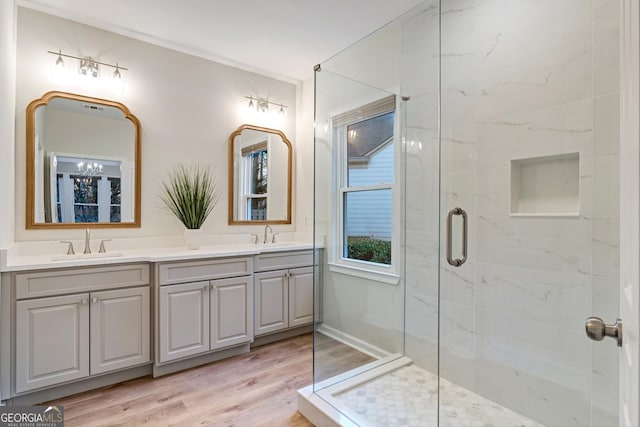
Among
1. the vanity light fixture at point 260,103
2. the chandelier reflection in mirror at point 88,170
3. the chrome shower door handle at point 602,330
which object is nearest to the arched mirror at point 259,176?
the vanity light fixture at point 260,103

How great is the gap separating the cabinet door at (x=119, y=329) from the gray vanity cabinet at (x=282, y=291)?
34.1 inches

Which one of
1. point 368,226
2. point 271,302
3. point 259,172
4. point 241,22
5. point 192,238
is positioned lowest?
point 271,302

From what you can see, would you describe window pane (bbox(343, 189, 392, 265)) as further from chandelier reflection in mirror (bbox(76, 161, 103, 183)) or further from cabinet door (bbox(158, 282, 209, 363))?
chandelier reflection in mirror (bbox(76, 161, 103, 183))

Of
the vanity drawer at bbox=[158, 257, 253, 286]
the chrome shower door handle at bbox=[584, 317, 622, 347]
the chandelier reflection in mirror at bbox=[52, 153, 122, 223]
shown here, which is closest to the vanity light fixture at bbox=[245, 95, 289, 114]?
the chandelier reflection in mirror at bbox=[52, 153, 122, 223]

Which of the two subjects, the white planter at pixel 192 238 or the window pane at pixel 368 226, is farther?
the white planter at pixel 192 238

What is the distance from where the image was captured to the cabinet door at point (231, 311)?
2596 mm

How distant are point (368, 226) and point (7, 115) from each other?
2.54 metres

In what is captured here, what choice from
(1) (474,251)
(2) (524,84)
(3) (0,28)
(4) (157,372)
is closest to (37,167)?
(3) (0,28)

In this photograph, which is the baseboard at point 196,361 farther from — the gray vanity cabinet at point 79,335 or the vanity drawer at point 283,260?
the vanity drawer at point 283,260

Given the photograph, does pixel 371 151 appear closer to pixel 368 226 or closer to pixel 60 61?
pixel 368 226

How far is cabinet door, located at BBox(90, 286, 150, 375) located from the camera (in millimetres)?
2158

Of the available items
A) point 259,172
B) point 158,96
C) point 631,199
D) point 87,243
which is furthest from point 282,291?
point 631,199

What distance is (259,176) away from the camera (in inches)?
137

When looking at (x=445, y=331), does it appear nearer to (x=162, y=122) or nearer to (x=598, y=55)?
(x=598, y=55)
